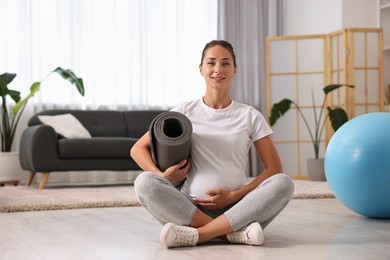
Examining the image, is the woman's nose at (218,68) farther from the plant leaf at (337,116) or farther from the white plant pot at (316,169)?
the white plant pot at (316,169)

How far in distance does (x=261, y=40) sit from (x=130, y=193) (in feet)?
11.2

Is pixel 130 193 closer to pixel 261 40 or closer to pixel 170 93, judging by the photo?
pixel 170 93

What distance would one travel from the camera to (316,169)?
6504mm

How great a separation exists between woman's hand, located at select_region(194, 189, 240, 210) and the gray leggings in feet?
0.14

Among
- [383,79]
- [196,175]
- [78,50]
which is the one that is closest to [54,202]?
[196,175]

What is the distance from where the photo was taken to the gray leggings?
89.8 inches

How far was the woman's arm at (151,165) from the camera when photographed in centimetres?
234

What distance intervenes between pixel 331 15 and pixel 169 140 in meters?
5.05

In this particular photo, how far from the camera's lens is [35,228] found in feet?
9.62

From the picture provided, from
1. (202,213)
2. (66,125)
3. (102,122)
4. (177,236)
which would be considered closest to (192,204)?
(202,213)

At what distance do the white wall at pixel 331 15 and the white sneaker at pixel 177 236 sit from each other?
4969 mm

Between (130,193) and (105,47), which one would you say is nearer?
(130,193)

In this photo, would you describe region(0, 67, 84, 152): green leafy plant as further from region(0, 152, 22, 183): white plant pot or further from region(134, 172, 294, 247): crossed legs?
region(134, 172, 294, 247): crossed legs

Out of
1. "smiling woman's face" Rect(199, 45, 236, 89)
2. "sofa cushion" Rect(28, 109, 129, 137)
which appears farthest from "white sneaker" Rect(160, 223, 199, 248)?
"sofa cushion" Rect(28, 109, 129, 137)
